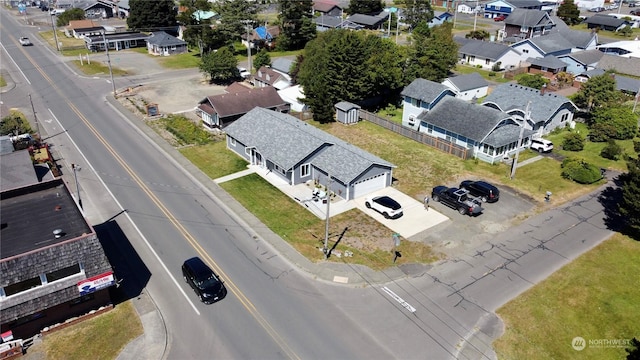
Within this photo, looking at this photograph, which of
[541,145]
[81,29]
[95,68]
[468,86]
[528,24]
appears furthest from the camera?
[528,24]

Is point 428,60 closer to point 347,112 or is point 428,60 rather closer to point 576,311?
point 347,112

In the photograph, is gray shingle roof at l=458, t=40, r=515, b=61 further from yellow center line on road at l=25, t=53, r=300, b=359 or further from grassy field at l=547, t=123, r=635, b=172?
yellow center line on road at l=25, t=53, r=300, b=359

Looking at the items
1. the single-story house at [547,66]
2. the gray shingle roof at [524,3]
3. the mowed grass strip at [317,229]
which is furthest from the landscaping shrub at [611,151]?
the gray shingle roof at [524,3]

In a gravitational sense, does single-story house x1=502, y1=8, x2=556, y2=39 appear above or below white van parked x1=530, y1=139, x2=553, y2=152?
above

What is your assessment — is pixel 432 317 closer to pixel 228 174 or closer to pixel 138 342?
pixel 138 342

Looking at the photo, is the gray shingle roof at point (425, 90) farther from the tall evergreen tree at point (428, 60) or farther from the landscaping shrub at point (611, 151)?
the landscaping shrub at point (611, 151)

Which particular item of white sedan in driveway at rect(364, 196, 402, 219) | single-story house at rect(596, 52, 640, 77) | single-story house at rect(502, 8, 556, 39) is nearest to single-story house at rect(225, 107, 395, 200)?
white sedan in driveway at rect(364, 196, 402, 219)

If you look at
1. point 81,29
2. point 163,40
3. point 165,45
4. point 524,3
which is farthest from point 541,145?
point 81,29
